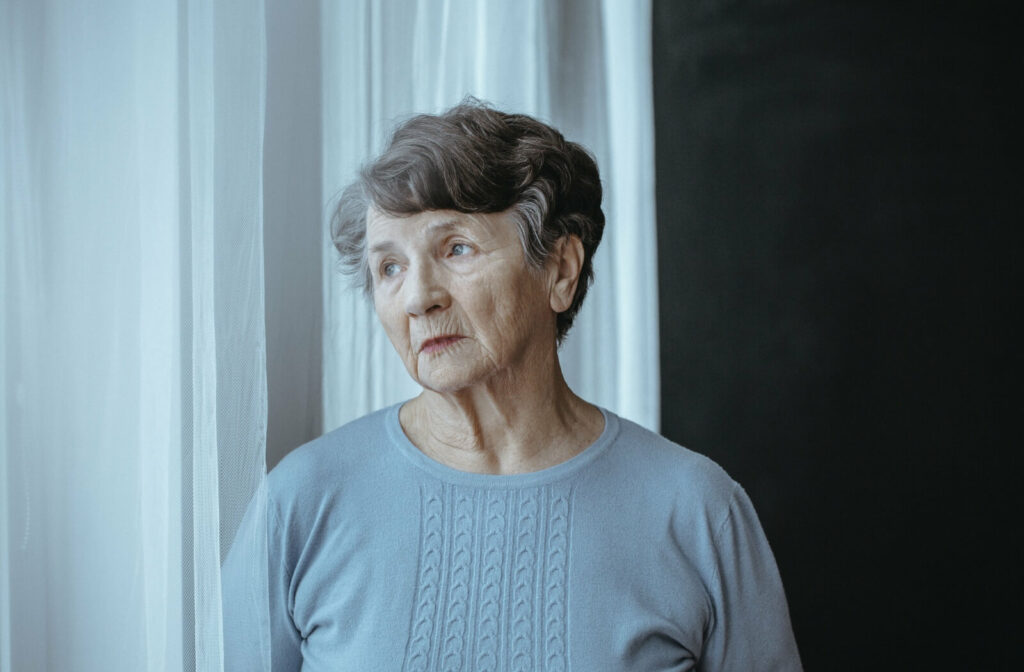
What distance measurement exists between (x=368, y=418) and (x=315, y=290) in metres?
0.18

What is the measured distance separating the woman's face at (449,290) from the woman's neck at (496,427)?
0.05 metres

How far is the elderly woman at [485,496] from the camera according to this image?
1.15 m

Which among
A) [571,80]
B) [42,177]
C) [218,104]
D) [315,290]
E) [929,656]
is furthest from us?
[929,656]

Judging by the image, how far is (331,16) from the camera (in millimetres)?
1239

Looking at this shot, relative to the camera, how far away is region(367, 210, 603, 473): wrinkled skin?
Result: 1160mm

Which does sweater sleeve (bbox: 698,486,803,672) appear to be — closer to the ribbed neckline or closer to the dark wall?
the ribbed neckline

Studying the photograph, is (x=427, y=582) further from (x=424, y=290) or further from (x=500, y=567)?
(x=424, y=290)

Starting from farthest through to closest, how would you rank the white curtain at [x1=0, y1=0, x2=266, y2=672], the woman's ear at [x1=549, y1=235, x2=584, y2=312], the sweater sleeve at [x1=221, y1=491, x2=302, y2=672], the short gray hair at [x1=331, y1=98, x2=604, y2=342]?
the woman's ear at [x1=549, y1=235, x2=584, y2=312] → the short gray hair at [x1=331, y1=98, x2=604, y2=342] → the sweater sleeve at [x1=221, y1=491, x2=302, y2=672] → the white curtain at [x1=0, y1=0, x2=266, y2=672]

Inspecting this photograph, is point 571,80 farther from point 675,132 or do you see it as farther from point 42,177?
point 42,177

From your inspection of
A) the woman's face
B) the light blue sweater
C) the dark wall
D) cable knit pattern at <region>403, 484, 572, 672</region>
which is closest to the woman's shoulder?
the light blue sweater

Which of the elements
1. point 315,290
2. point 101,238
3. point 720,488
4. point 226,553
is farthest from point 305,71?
point 720,488

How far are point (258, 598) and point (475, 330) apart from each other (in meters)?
0.38

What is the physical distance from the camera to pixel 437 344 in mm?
1167

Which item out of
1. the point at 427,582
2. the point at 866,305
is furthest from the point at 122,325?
the point at 866,305
